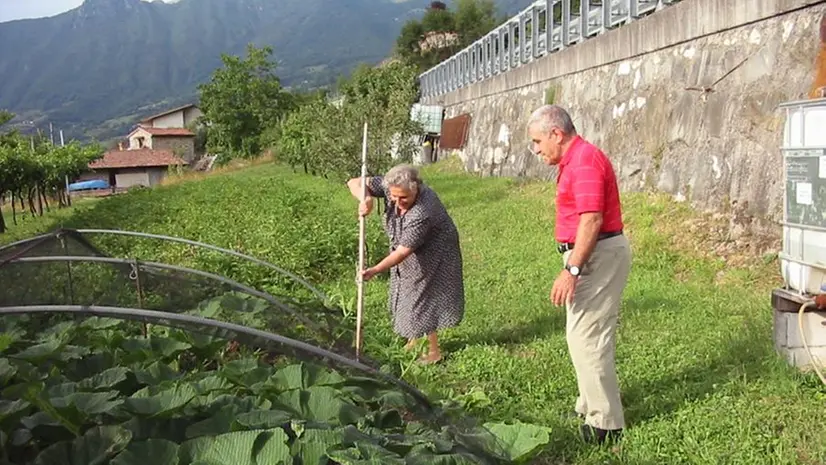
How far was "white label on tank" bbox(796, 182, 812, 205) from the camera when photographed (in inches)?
168

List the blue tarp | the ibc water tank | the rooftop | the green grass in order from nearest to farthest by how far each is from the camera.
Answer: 1. the green grass
2. the ibc water tank
3. the rooftop
4. the blue tarp

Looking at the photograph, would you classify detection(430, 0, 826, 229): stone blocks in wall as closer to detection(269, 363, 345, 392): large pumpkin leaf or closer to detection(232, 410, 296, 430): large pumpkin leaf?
detection(269, 363, 345, 392): large pumpkin leaf

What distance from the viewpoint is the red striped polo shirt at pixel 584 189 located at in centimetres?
359

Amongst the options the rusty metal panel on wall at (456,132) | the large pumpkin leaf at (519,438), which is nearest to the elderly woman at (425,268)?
the large pumpkin leaf at (519,438)

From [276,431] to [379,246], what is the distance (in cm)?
650

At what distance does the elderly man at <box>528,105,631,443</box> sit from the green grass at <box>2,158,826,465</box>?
29cm

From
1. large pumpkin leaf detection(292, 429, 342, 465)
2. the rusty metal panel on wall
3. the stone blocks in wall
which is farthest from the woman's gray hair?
A: the rusty metal panel on wall

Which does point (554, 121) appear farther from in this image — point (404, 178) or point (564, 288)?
point (404, 178)

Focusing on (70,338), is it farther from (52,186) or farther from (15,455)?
(52,186)

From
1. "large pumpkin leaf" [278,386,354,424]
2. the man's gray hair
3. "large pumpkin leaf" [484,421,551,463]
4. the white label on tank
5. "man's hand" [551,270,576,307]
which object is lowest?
"large pumpkin leaf" [484,421,551,463]

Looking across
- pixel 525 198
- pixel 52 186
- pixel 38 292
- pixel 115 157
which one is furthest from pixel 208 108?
pixel 38 292

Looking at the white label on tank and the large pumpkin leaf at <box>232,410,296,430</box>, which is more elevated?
the white label on tank

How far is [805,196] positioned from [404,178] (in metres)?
2.34

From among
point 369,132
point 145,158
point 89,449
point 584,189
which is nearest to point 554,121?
point 584,189
